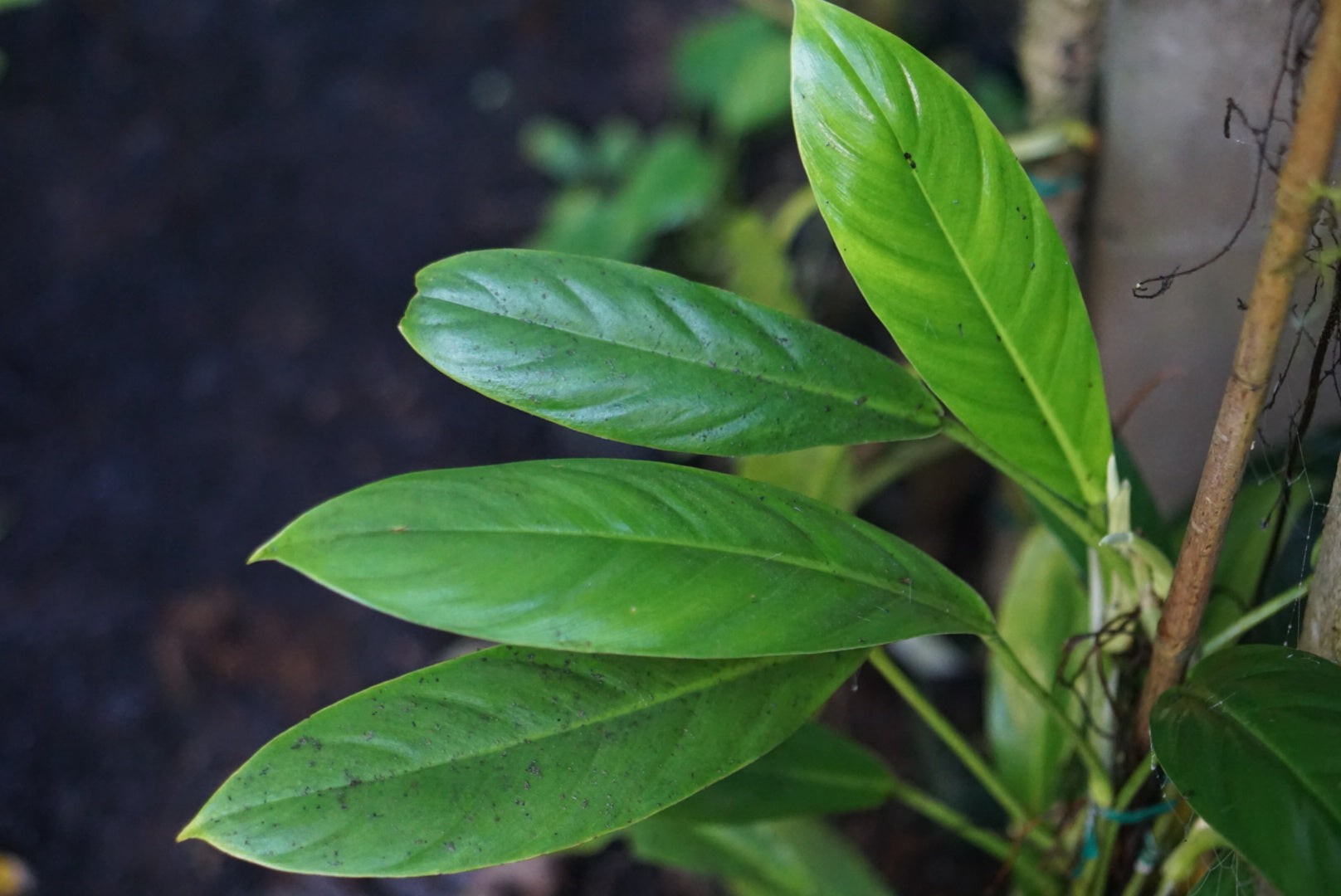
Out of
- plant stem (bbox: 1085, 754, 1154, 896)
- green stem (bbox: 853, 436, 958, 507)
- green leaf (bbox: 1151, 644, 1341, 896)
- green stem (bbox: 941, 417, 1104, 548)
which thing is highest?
green stem (bbox: 941, 417, 1104, 548)

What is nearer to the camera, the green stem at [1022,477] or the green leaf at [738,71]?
the green stem at [1022,477]

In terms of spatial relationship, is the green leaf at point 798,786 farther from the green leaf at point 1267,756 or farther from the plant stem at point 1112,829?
the green leaf at point 1267,756

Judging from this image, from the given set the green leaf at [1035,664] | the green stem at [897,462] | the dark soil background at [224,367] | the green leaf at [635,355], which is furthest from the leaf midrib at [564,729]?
the dark soil background at [224,367]

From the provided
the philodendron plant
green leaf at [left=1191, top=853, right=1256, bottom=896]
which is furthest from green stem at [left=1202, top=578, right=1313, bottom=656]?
green leaf at [left=1191, top=853, right=1256, bottom=896]

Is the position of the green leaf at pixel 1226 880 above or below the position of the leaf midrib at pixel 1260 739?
below

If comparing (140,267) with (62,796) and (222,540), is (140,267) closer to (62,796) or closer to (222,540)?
(222,540)

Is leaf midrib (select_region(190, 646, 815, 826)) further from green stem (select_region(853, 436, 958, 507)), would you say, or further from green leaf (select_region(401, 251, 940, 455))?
green stem (select_region(853, 436, 958, 507))
